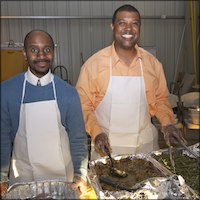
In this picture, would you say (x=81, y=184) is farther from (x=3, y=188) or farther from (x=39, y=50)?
(x=39, y=50)

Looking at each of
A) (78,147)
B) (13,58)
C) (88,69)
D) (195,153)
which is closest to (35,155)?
(78,147)

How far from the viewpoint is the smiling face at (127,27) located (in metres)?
0.89

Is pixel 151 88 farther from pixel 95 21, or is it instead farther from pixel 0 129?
pixel 95 21

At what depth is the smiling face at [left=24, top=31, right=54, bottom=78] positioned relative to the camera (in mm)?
652

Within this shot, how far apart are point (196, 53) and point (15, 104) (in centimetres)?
226

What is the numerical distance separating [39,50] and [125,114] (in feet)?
1.41

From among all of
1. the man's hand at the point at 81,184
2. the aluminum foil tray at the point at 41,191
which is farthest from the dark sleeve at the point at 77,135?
the aluminum foil tray at the point at 41,191

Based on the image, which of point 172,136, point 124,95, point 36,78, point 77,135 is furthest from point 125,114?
point 36,78

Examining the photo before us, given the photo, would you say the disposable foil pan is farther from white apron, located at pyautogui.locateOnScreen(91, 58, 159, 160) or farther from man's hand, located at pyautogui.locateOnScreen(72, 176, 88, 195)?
white apron, located at pyautogui.locateOnScreen(91, 58, 159, 160)

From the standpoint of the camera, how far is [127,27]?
0.89m

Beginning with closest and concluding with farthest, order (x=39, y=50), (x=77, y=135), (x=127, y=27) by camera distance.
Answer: (x=39, y=50)
(x=77, y=135)
(x=127, y=27)

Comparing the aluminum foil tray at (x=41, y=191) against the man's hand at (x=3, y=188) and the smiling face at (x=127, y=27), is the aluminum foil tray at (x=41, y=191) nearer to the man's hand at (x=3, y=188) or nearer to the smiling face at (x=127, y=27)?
the man's hand at (x=3, y=188)

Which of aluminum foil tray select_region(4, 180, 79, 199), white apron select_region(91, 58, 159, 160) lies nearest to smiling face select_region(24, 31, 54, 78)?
aluminum foil tray select_region(4, 180, 79, 199)

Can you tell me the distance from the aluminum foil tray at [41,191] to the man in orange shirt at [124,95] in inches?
12.1
